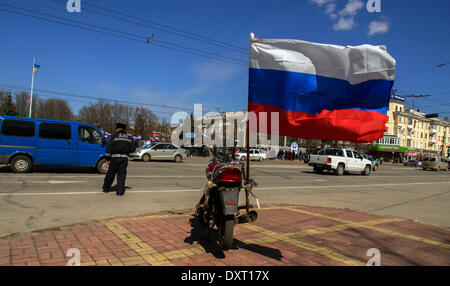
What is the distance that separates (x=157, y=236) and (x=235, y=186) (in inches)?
58.1

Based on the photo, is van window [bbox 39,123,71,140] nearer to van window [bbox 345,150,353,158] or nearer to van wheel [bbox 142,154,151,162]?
van wheel [bbox 142,154,151,162]

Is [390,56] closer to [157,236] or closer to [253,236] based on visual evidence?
[253,236]

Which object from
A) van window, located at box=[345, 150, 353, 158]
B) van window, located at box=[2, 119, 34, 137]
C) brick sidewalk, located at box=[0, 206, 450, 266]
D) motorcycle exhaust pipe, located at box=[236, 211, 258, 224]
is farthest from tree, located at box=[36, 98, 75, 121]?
motorcycle exhaust pipe, located at box=[236, 211, 258, 224]

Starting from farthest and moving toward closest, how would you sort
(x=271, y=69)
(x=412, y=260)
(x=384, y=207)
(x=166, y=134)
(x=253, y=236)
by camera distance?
(x=166, y=134), (x=384, y=207), (x=253, y=236), (x=271, y=69), (x=412, y=260)

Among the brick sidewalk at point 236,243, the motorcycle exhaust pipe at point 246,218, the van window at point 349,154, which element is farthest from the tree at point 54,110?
the motorcycle exhaust pipe at point 246,218

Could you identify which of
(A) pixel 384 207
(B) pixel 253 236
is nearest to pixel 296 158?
(A) pixel 384 207

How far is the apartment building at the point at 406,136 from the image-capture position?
7394 cm

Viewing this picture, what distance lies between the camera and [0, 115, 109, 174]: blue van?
36.2 ft

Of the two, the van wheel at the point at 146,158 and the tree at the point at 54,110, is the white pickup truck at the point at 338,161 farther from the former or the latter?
the tree at the point at 54,110

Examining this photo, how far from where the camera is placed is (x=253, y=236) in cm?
479

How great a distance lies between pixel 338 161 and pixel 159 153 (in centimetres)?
1438

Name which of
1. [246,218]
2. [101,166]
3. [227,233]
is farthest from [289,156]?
[227,233]

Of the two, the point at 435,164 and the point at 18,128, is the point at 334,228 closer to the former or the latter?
the point at 18,128

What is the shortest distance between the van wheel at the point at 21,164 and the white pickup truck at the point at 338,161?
654 inches
